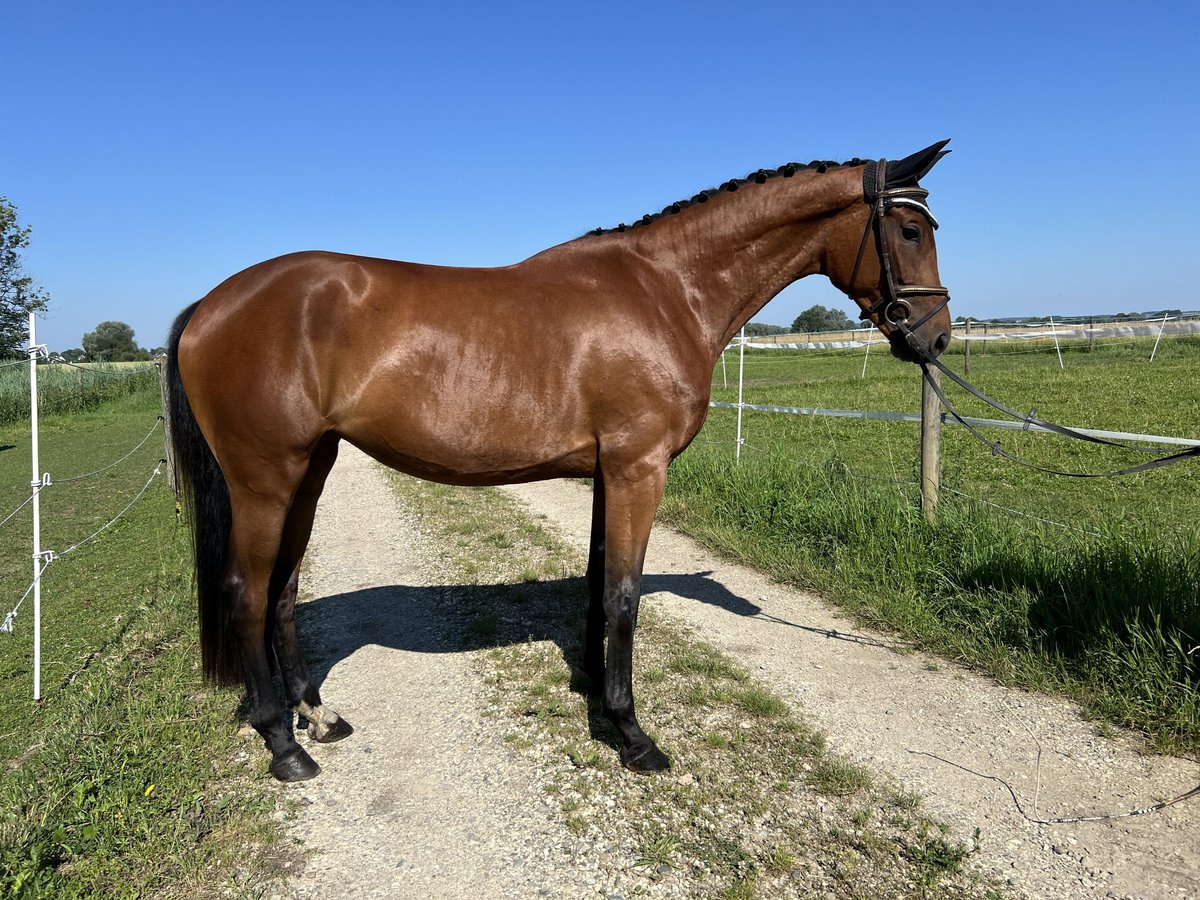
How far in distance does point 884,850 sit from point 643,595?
2955 millimetres

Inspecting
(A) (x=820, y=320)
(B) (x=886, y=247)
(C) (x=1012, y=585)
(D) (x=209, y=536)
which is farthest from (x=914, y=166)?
(A) (x=820, y=320)

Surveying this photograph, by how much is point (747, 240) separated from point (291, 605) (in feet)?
9.90

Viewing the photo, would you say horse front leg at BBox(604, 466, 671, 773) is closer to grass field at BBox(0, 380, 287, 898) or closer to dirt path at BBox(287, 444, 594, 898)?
dirt path at BBox(287, 444, 594, 898)

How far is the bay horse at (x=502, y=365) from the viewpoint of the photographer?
10.0 ft

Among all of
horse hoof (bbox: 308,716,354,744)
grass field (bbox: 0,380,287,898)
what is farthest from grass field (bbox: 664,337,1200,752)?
grass field (bbox: 0,380,287,898)

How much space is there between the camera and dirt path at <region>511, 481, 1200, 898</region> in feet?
8.09

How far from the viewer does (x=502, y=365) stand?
3.13 m

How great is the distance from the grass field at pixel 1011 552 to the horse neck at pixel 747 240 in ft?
7.98

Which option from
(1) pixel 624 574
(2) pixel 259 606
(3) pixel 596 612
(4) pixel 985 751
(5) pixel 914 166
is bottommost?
(4) pixel 985 751

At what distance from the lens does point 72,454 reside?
1408cm

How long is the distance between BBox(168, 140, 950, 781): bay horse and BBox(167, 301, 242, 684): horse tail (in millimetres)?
11

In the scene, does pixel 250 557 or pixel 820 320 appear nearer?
pixel 250 557

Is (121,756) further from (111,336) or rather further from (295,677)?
(111,336)

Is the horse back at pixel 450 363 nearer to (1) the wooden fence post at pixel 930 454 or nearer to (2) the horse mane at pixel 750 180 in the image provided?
(2) the horse mane at pixel 750 180
